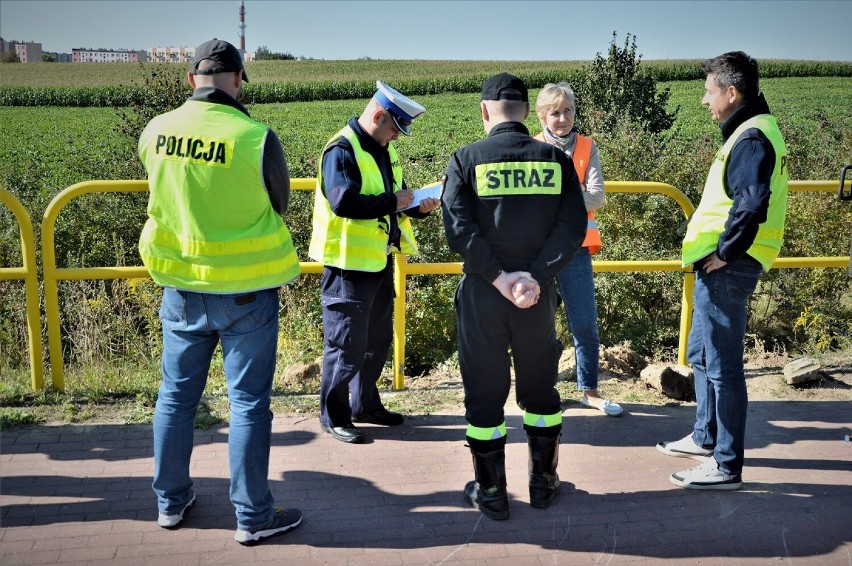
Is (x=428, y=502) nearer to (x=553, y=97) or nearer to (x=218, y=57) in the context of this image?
(x=218, y=57)

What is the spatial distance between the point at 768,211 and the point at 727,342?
651mm

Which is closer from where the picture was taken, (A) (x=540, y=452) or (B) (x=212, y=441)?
(A) (x=540, y=452)

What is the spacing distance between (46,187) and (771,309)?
1382 centimetres

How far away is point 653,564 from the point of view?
10.6 feet

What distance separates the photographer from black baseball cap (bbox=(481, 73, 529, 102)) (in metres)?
3.47

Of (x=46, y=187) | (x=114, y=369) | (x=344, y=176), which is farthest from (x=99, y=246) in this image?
(x=344, y=176)

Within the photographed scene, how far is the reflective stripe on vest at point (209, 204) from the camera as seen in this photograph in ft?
10.0

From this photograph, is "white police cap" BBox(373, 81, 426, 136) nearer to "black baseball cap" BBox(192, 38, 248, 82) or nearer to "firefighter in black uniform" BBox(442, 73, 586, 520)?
"firefighter in black uniform" BBox(442, 73, 586, 520)

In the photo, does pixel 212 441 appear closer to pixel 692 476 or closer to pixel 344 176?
pixel 344 176

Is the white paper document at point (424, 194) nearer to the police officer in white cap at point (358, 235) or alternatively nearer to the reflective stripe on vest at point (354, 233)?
A: the police officer in white cap at point (358, 235)

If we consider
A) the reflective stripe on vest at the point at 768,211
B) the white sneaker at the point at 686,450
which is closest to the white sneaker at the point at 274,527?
the white sneaker at the point at 686,450

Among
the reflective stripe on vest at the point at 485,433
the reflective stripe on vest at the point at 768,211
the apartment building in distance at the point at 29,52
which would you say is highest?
the apartment building in distance at the point at 29,52

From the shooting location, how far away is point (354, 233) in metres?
4.23

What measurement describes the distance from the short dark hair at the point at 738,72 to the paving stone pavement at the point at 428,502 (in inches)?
77.3
